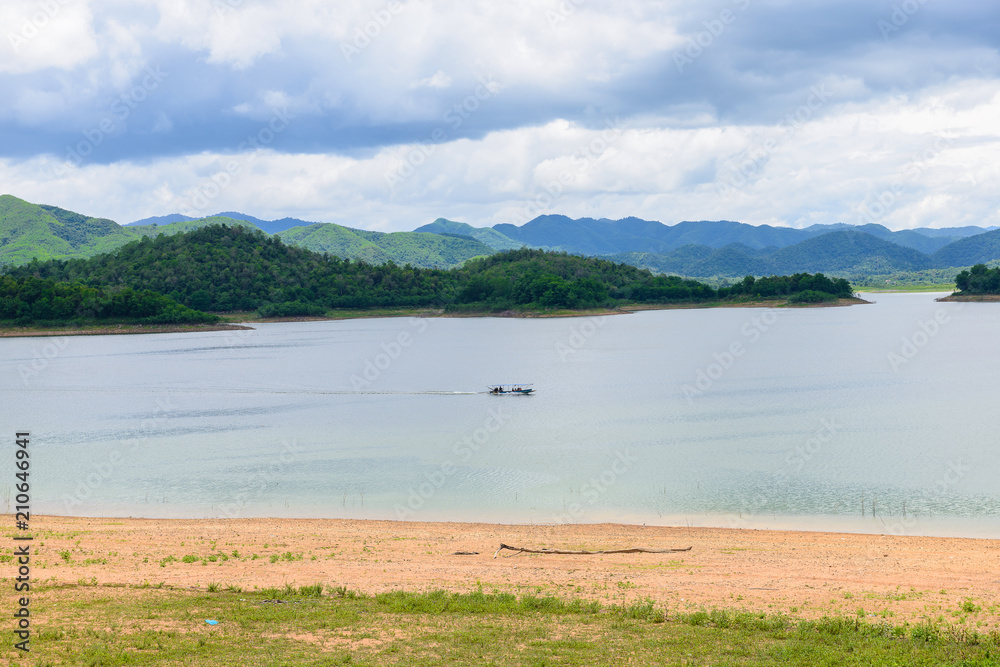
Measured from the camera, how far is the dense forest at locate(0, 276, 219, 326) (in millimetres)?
113375

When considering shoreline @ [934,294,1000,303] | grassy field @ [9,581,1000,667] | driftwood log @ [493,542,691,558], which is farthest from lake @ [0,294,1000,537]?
shoreline @ [934,294,1000,303]

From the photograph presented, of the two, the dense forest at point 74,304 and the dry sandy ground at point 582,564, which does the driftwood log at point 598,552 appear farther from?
the dense forest at point 74,304

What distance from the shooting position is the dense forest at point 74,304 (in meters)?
113

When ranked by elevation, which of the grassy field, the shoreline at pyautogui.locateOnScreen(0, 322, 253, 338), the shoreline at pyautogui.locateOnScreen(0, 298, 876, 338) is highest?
the shoreline at pyautogui.locateOnScreen(0, 298, 876, 338)

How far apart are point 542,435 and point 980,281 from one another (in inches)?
5977

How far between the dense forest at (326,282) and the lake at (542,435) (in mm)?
72400

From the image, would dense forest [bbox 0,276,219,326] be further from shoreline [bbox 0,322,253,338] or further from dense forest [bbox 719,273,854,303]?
dense forest [bbox 719,273,854,303]

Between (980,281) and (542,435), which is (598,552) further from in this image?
(980,281)

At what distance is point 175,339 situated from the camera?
116 metres

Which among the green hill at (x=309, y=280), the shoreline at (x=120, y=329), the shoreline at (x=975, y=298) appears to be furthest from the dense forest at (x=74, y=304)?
the shoreline at (x=975, y=298)

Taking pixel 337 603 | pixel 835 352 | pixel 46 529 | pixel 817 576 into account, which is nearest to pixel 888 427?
pixel 817 576

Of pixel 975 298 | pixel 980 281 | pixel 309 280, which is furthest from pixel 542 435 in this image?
pixel 975 298

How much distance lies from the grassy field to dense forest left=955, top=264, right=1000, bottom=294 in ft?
553

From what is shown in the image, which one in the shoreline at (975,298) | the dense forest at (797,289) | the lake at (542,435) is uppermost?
the dense forest at (797,289)
